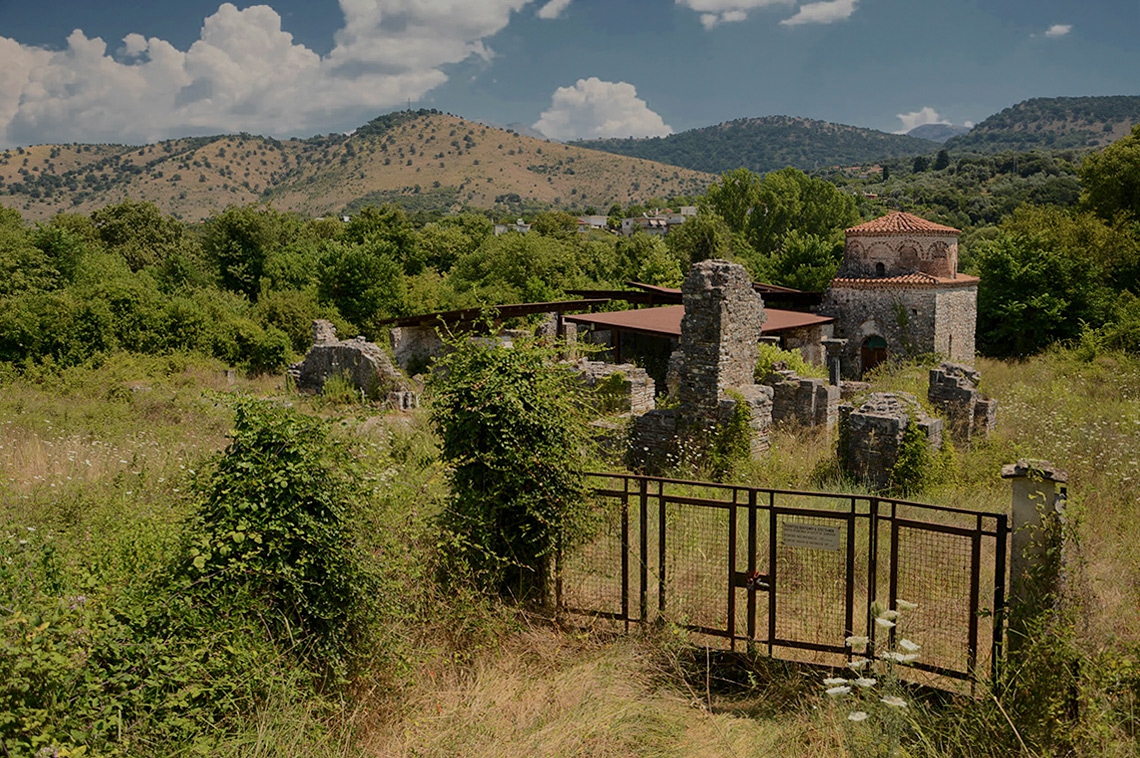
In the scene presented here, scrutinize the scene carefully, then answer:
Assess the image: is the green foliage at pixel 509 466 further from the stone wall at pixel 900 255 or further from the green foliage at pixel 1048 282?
the green foliage at pixel 1048 282

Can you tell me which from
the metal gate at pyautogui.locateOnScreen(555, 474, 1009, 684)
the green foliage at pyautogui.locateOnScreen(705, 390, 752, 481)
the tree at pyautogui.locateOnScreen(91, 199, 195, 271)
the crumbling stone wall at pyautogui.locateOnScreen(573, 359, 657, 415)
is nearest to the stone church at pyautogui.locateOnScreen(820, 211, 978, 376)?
the crumbling stone wall at pyautogui.locateOnScreen(573, 359, 657, 415)

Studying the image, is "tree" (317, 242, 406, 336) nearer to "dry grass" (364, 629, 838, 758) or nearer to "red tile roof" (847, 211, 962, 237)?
"red tile roof" (847, 211, 962, 237)

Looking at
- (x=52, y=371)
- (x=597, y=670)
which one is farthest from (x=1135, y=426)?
(x=52, y=371)

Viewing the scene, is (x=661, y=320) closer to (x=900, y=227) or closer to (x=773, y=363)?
(x=773, y=363)

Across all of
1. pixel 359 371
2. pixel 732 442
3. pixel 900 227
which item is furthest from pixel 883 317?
pixel 359 371

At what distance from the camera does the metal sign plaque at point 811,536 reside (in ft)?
20.5

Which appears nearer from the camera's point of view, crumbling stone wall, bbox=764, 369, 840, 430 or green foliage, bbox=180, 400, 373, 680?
green foliage, bbox=180, 400, 373, 680

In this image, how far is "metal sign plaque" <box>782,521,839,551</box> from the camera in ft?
20.5

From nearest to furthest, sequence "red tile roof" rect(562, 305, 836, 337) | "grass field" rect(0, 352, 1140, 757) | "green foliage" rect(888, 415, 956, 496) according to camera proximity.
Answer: "grass field" rect(0, 352, 1140, 757)
"green foliage" rect(888, 415, 956, 496)
"red tile roof" rect(562, 305, 836, 337)

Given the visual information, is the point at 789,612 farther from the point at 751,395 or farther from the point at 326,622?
the point at 751,395

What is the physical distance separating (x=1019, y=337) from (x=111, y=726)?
2903cm

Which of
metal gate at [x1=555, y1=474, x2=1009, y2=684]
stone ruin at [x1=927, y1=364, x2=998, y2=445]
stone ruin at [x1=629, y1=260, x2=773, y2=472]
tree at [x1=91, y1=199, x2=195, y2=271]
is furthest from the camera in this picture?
tree at [x1=91, y1=199, x2=195, y2=271]

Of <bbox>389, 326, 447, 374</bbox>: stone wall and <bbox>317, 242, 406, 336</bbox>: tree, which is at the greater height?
<bbox>317, 242, 406, 336</bbox>: tree

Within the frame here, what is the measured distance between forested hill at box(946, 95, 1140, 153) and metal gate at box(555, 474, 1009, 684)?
16603 cm
